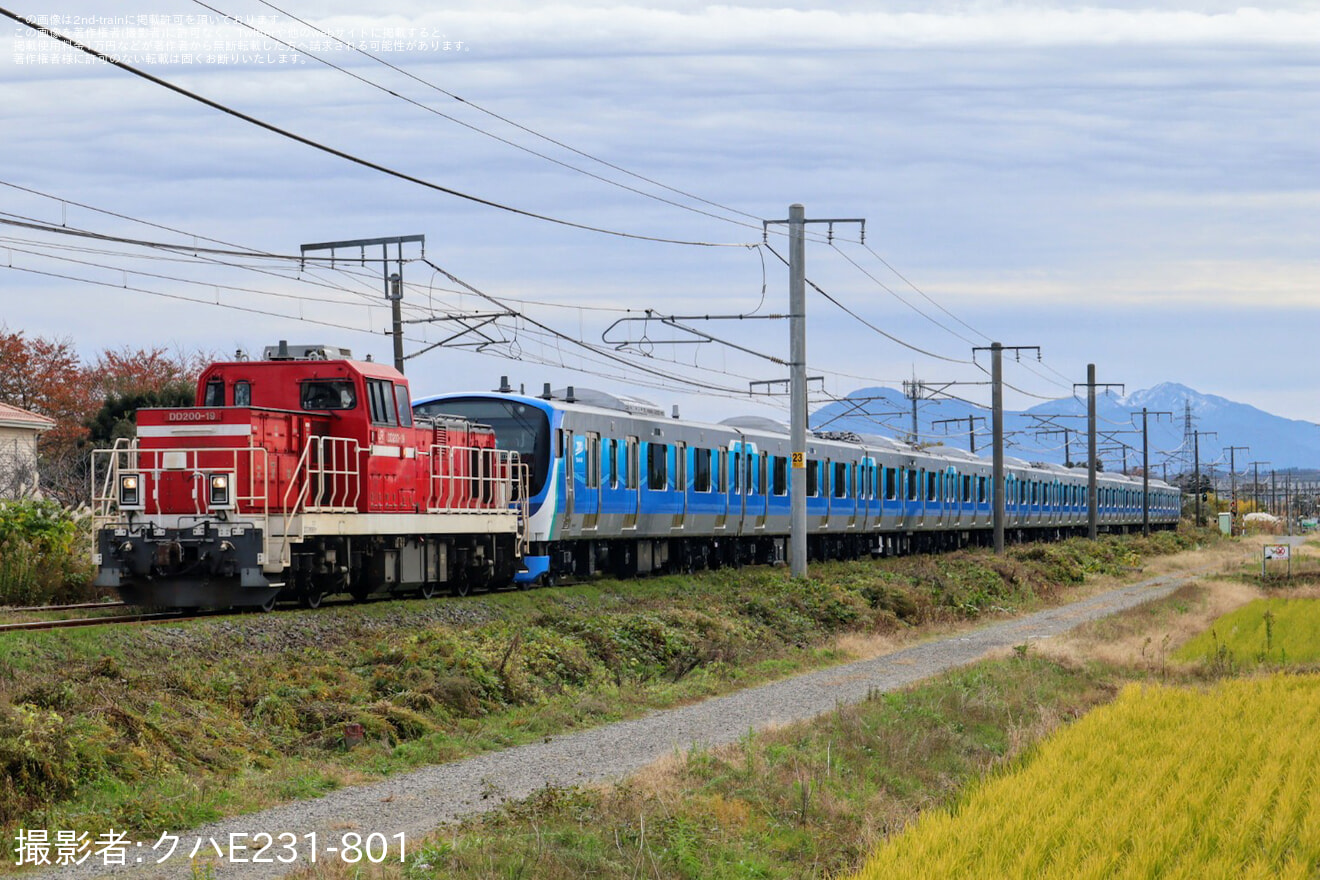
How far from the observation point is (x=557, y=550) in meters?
29.2

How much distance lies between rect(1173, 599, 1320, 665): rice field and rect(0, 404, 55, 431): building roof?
37.4m

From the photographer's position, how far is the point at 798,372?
3047cm

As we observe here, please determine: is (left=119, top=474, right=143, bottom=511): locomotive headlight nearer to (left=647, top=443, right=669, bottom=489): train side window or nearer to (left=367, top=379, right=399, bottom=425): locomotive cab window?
(left=367, top=379, right=399, bottom=425): locomotive cab window

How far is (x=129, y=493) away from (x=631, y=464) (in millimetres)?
13570

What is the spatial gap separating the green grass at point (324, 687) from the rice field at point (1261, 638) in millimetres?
5718

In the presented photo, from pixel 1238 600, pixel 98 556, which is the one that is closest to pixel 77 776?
pixel 98 556

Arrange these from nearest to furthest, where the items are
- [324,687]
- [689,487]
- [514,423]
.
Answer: [324,687], [514,423], [689,487]

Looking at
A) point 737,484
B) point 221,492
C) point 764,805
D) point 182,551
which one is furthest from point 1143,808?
point 737,484

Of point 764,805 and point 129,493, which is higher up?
point 129,493

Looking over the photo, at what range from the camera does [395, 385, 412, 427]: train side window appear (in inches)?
905

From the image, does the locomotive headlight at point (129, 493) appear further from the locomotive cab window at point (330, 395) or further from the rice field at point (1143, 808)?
the rice field at point (1143, 808)

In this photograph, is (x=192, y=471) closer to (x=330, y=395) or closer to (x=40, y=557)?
(x=330, y=395)

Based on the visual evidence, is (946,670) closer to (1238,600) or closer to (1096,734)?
(1096,734)

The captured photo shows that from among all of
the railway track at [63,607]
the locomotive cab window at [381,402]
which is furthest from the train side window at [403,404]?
the railway track at [63,607]
